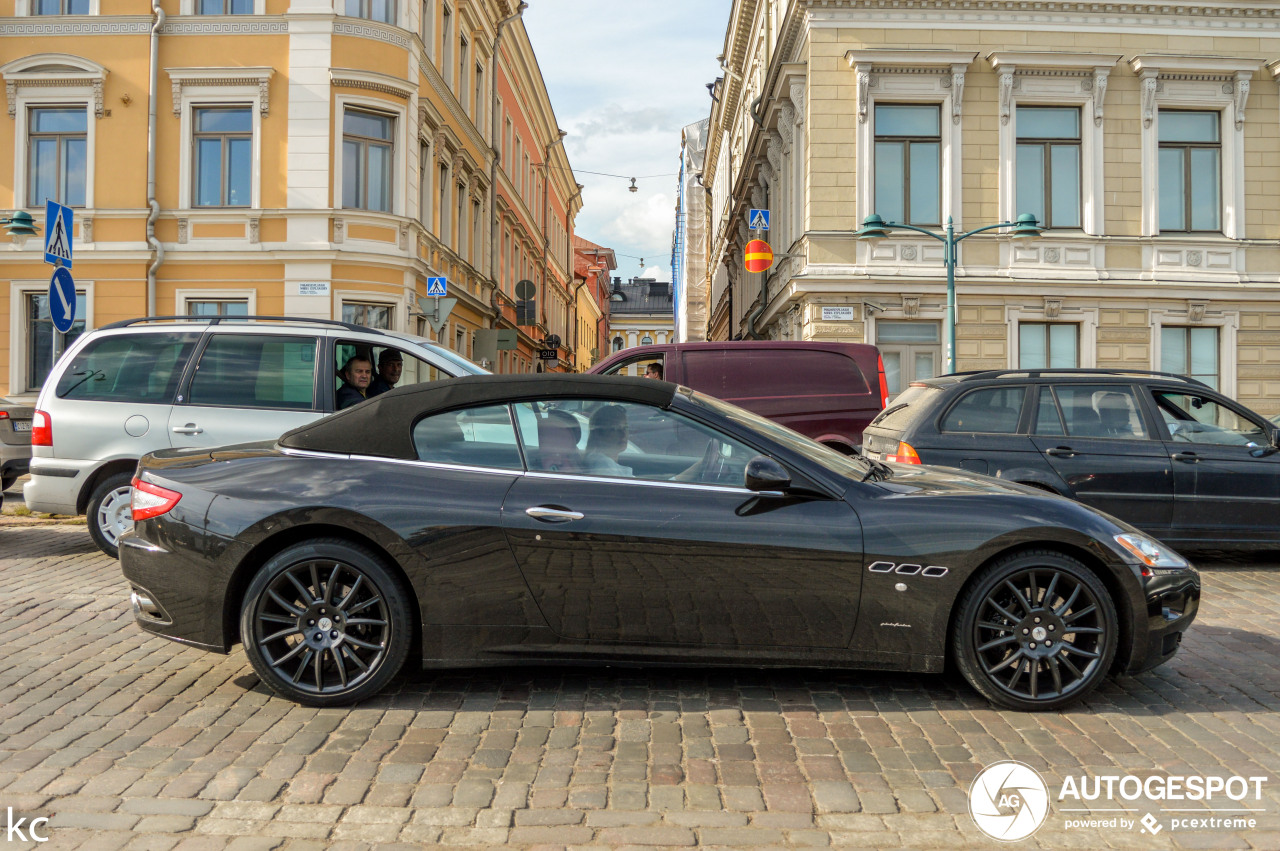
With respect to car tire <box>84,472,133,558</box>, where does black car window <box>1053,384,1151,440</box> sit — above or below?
above

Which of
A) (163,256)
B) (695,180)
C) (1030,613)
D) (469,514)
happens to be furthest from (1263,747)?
(695,180)

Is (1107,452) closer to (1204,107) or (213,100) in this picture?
(1204,107)

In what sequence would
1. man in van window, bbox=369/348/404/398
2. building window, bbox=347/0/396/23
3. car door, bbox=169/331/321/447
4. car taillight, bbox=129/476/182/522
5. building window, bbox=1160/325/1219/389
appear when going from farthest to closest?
building window, bbox=1160/325/1219/389, building window, bbox=347/0/396/23, man in van window, bbox=369/348/404/398, car door, bbox=169/331/321/447, car taillight, bbox=129/476/182/522

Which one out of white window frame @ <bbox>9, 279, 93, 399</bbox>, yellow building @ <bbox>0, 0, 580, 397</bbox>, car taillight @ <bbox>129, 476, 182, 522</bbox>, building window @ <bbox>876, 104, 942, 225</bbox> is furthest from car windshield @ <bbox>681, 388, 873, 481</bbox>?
white window frame @ <bbox>9, 279, 93, 399</bbox>

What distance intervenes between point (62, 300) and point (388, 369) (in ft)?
17.7

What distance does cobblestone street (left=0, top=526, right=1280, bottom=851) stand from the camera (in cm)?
303

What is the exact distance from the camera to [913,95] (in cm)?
2077

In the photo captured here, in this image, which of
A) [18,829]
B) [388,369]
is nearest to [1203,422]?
[388,369]

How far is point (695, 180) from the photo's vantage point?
247 ft

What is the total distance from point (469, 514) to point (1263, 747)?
3.17 m

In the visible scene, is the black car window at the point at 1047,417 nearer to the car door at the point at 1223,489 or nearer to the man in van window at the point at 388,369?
the car door at the point at 1223,489

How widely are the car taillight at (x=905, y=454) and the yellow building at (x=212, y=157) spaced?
1379 centimetres

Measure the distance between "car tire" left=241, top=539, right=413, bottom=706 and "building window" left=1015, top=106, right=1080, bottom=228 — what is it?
65.2 ft

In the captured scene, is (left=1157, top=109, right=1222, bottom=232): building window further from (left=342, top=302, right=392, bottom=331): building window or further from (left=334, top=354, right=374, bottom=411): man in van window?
(left=334, top=354, right=374, bottom=411): man in van window
